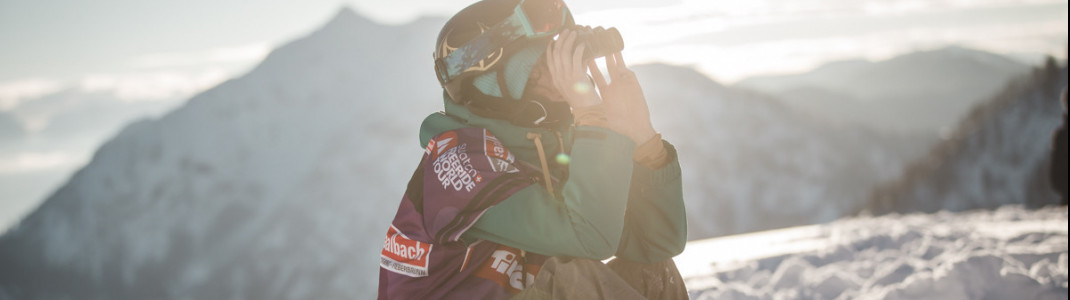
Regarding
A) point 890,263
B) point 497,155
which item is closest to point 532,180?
point 497,155

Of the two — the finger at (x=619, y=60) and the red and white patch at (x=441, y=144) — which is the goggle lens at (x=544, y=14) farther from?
the red and white patch at (x=441, y=144)

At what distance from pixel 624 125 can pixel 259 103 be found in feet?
441

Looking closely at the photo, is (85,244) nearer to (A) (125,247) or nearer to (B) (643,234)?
(A) (125,247)

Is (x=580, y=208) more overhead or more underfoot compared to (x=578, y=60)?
more underfoot

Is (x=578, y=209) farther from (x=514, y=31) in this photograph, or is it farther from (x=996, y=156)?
(x=996, y=156)

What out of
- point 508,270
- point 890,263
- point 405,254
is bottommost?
point 890,263

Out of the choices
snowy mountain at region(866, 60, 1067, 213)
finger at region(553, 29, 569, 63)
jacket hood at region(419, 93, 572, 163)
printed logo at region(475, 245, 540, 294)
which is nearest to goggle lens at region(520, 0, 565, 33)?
finger at region(553, 29, 569, 63)

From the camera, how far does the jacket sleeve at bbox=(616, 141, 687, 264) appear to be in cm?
232

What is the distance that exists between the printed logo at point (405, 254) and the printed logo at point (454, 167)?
0.30 meters

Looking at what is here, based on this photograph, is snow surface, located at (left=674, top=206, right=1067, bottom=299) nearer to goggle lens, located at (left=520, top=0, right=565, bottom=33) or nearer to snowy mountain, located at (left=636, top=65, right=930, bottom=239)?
goggle lens, located at (left=520, top=0, right=565, bottom=33)

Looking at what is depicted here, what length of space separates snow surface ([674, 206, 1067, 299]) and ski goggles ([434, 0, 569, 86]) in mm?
3679

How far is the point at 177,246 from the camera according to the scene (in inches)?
3920

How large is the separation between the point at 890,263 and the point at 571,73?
221 inches

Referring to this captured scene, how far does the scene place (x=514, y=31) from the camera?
2.46m
